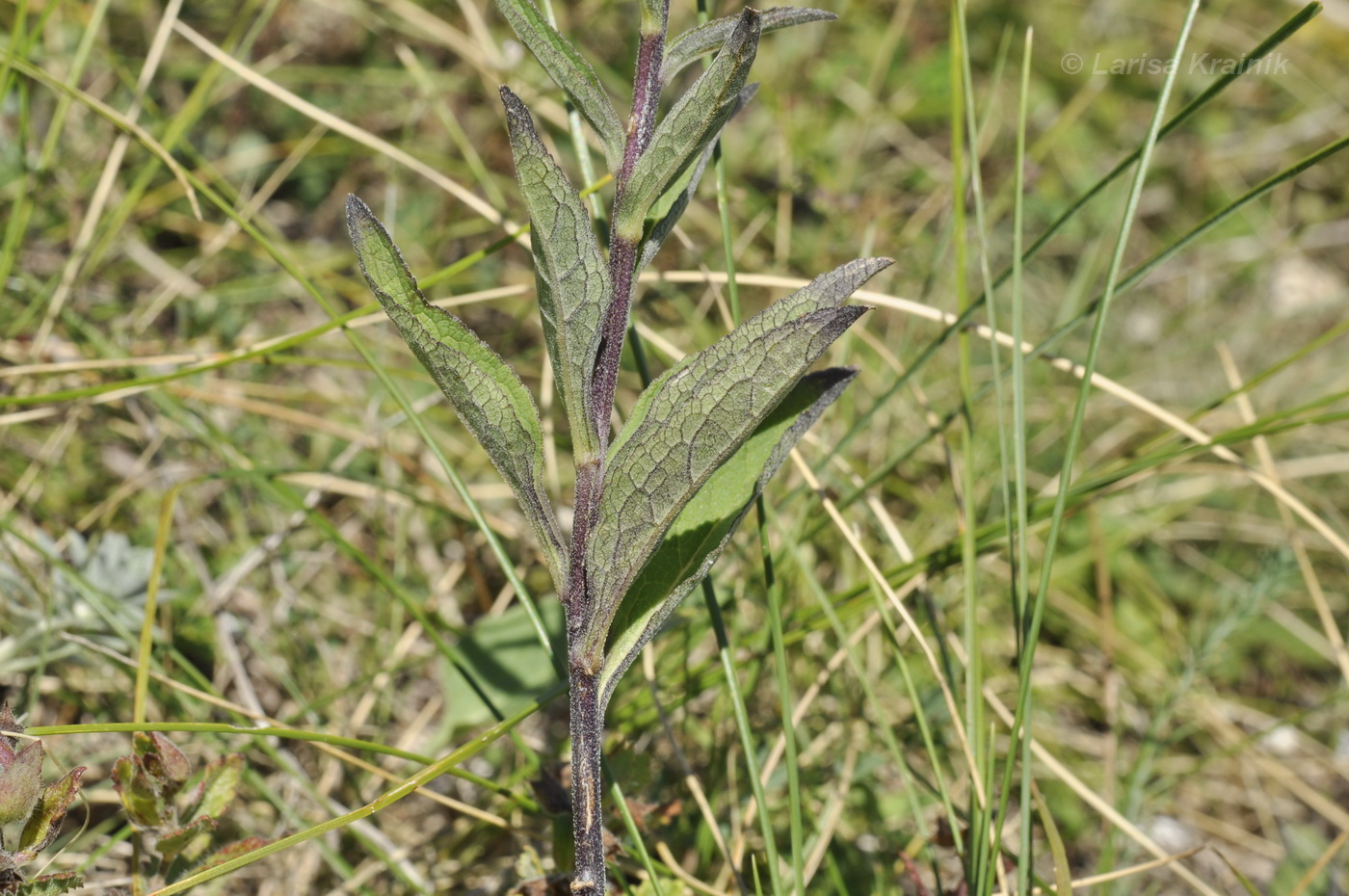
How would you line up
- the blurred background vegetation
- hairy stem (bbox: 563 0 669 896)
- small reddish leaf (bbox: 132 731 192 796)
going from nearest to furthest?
hairy stem (bbox: 563 0 669 896) → small reddish leaf (bbox: 132 731 192 796) → the blurred background vegetation

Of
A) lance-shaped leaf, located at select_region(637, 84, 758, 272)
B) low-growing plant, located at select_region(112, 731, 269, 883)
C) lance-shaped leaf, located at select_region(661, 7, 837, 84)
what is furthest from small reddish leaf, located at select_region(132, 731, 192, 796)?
lance-shaped leaf, located at select_region(661, 7, 837, 84)

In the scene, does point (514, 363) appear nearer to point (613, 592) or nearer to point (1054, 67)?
point (613, 592)

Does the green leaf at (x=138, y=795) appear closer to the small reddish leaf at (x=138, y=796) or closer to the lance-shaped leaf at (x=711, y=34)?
the small reddish leaf at (x=138, y=796)

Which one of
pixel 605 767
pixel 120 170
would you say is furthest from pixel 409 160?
pixel 605 767

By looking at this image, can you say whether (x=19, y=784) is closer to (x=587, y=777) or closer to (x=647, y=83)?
(x=587, y=777)

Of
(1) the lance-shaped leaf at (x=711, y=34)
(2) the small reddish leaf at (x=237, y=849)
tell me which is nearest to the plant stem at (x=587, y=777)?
(2) the small reddish leaf at (x=237, y=849)

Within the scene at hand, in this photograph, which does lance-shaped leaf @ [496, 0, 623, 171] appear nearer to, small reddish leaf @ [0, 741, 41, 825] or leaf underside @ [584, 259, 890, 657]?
leaf underside @ [584, 259, 890, 657]
